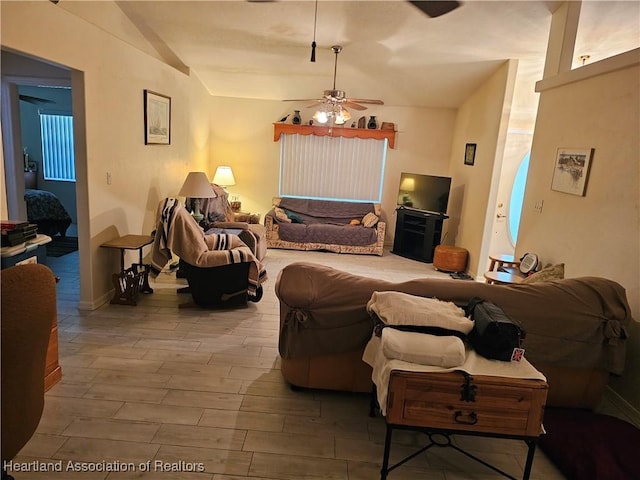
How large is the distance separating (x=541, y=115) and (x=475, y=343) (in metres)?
3.02

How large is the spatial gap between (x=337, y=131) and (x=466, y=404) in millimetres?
5655

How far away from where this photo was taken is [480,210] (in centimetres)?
538

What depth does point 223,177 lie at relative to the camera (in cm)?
663

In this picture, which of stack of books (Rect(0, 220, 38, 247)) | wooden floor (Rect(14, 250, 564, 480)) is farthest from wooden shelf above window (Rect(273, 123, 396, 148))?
stack of books (Rect(0, 220, 38, 247))

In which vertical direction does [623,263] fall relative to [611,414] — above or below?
above

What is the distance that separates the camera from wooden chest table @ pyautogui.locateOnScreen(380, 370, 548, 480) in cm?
171

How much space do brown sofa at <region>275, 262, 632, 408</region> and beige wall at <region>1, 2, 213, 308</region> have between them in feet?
6.99

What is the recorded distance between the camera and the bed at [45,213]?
5.45m

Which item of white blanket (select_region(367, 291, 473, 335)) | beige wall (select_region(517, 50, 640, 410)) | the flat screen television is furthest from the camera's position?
the flat screen television

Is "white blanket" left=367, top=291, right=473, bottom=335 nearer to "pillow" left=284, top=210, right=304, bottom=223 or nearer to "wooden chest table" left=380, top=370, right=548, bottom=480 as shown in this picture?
"wooden chest table" left=380, top=370, right=548, bottom=480

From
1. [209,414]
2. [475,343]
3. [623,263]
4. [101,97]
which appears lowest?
[209,414]

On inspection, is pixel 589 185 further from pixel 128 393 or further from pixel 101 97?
pixel 101 97

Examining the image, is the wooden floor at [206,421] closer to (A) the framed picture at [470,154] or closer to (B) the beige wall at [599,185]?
(B) the beige wall at [599,185]

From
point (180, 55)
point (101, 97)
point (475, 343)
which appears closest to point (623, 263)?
point (475, 343)
